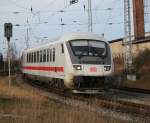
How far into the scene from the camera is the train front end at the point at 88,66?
20516 millimetres

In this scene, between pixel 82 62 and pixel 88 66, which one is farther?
pixel 82 62

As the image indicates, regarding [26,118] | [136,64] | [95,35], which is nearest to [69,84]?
[95,35]

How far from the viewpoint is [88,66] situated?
20.6 meters

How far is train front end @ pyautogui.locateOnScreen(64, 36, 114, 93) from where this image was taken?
2052 centimetres

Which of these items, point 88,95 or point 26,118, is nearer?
point 26,118

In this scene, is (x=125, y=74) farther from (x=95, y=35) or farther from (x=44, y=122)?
(x=44, y=122)

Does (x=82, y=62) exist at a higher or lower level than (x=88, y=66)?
higher

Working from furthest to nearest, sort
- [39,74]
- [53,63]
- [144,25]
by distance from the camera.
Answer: [144,25] → [39,74] → [53,63]

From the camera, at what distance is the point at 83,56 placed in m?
21.0

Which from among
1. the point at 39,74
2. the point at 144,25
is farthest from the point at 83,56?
the point at 144,25

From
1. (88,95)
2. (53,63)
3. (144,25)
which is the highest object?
(144,25)

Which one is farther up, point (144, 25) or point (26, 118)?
point (144, 25)

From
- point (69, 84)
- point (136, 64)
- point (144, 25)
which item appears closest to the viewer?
point (69, 84)

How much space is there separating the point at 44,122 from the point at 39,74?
2005cm
